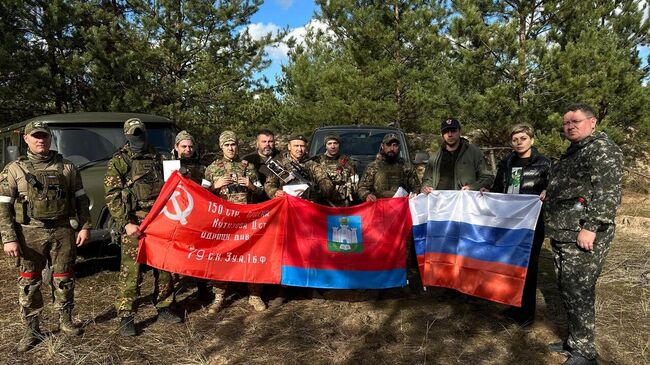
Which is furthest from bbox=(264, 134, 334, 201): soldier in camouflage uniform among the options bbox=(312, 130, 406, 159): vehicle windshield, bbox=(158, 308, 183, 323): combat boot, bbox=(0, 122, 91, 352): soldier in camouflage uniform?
bbox=(0, 122, 91, 352): soldier in camouflage uniform

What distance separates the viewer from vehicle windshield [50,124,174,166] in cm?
590

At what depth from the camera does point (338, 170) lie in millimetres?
5004

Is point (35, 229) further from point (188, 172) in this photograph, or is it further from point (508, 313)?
point (508, 313)

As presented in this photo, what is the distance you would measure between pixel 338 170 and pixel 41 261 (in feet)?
9.80

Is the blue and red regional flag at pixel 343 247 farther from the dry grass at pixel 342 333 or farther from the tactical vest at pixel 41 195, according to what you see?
the tactical vest at pixel 41 195

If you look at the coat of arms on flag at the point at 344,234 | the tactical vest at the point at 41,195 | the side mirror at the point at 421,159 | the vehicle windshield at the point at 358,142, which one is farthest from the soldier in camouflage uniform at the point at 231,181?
the side mirror at the point at 421,159

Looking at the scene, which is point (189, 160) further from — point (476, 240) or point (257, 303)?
point (476, 240)

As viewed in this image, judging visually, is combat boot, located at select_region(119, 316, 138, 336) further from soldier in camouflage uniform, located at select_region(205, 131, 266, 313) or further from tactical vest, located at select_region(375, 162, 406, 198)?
tactical vest, located at select_region(375, 162, 406, 198)

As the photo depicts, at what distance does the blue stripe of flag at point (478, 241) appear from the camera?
413 centimetres

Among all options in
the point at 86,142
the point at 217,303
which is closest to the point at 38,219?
the point at 217,303

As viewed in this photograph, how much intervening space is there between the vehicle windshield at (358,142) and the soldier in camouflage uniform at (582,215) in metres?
3.20

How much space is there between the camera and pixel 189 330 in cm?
412

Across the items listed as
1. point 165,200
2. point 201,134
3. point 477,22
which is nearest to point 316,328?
point 165,200

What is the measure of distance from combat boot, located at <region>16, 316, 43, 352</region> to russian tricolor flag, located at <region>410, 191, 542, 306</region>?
366 centimetres
